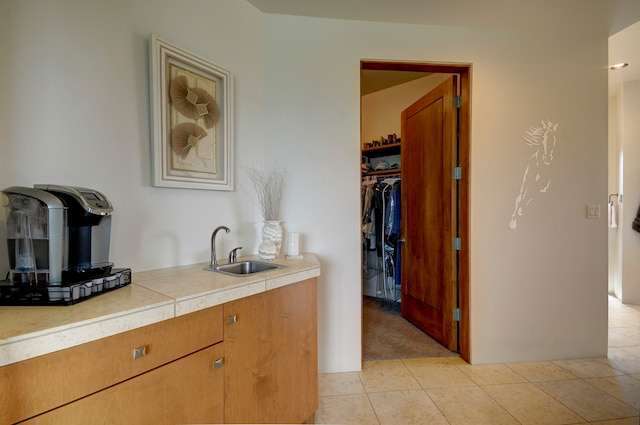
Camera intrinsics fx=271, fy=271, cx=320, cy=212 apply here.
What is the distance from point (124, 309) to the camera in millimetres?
868

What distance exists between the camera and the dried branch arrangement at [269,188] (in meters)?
1.93

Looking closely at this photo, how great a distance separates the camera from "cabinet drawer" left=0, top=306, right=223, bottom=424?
69 cm

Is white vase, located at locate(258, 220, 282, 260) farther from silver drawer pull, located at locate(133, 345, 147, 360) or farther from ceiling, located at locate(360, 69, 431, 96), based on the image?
ceiling, located at locate(360, 69, 431, 96)

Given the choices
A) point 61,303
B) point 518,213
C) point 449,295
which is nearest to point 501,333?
point 449,295

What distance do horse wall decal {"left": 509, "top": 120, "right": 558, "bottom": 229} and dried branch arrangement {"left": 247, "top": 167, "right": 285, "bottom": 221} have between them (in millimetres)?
1903

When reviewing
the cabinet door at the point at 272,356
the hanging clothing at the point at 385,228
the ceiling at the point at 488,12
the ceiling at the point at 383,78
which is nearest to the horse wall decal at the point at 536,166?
the ceiling at the point at 488,12

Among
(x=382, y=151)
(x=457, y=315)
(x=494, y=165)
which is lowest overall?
(x=457, y=315)

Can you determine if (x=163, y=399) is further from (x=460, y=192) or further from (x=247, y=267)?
(x=460, y=192)

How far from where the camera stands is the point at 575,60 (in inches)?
89.8

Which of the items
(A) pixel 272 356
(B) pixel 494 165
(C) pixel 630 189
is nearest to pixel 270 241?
(A) pixel 272 356

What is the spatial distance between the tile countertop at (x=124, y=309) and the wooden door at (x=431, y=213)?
64.4 inches

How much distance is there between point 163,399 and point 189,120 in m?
1.37

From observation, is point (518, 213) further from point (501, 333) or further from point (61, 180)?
point (61, 180)

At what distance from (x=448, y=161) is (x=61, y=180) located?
257 centimetres
